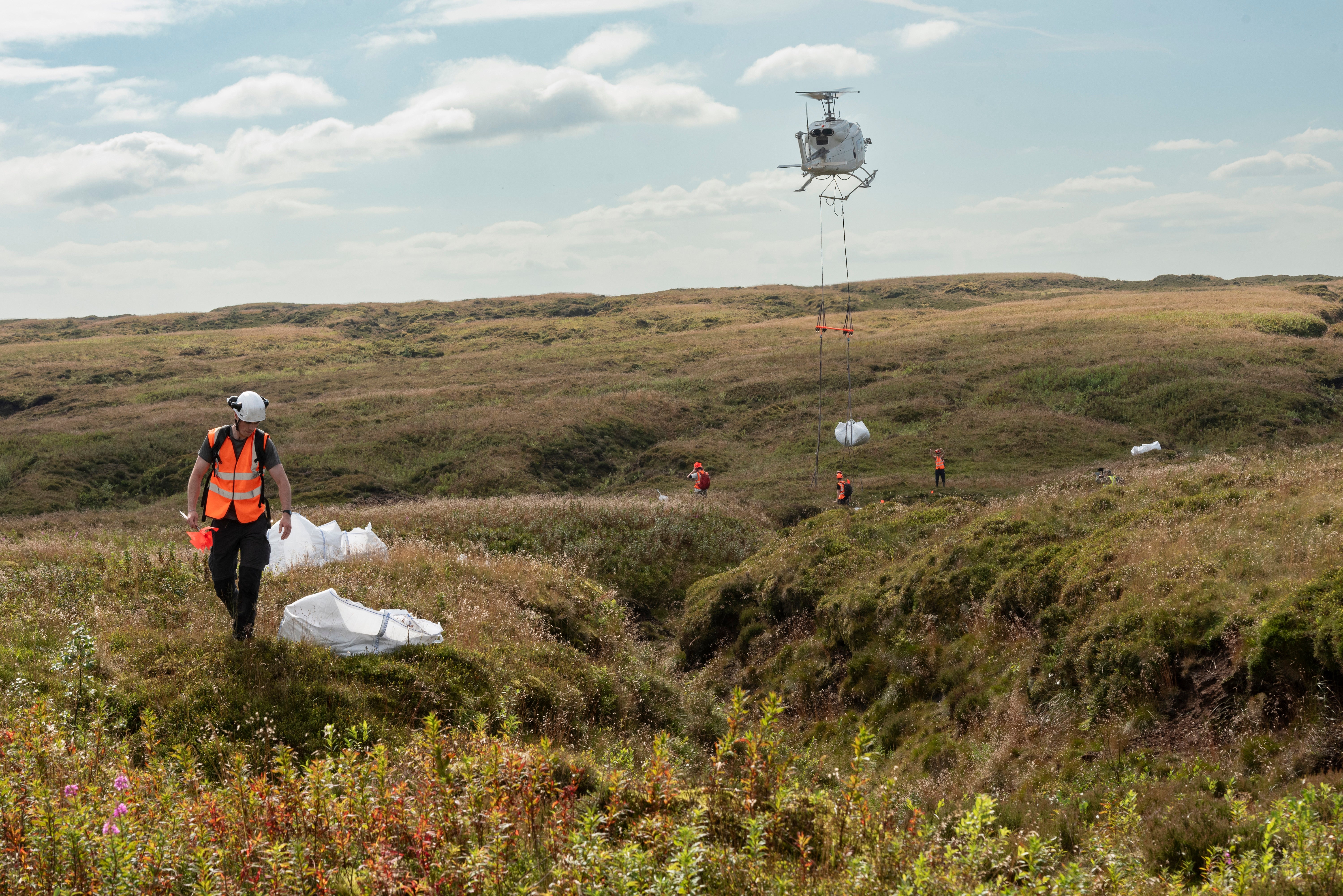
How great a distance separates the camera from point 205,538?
8.38m

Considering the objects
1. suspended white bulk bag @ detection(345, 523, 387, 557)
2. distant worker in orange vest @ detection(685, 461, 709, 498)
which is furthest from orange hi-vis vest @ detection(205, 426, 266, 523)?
distant worker in orange vest @ detection(685, 461, 709, 498)

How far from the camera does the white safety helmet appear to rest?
827 cm

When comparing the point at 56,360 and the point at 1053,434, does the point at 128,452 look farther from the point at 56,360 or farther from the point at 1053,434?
the point at 56,360

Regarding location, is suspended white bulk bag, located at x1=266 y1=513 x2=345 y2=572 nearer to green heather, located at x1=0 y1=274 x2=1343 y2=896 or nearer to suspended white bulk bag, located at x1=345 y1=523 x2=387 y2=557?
suspended white bulk bag, located at x1=345 y1=523 x2=387 y2=557

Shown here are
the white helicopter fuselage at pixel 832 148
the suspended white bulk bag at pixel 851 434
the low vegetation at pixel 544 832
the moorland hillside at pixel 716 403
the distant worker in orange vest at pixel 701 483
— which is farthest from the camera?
the suspended white bulk bag at pixel 851 434

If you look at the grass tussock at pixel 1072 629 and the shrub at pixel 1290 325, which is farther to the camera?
the shrub at pixel 1290 325

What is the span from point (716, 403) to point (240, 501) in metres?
43.6

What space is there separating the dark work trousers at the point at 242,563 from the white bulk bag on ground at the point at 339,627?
0.48m

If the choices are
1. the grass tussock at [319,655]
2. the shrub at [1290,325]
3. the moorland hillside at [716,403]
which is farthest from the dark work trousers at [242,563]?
the shrub at [1290,325]

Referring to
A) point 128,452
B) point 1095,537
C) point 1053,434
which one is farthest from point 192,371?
point 1095,537

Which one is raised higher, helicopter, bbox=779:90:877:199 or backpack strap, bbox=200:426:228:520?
helicopter, bbox=779:90:877:199

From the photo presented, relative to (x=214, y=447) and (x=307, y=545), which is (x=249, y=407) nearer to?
(x=214, y=447)

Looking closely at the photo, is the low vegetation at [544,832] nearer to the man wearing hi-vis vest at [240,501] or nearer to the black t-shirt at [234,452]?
the man wearing hi-vis vest at [240,501]

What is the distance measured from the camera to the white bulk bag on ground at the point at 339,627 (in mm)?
9070
